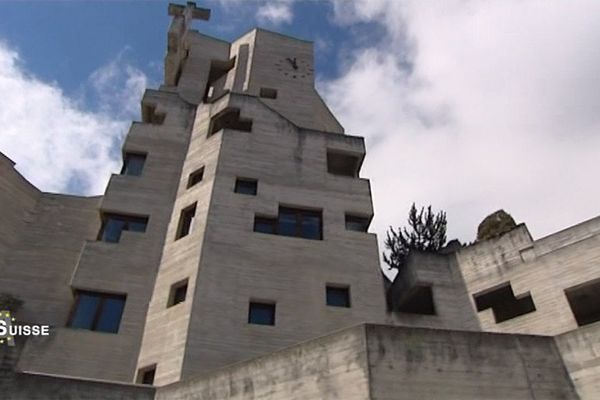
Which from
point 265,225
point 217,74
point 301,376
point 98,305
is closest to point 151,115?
point 217,74

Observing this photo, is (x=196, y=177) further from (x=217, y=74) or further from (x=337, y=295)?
(x=217, y=74)

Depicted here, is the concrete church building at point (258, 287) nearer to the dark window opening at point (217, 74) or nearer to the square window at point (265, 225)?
the square window at point (265, 225)

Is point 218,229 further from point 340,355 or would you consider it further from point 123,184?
point 340,355

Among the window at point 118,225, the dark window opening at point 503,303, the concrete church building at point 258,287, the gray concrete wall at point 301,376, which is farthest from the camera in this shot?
the window at point 118,225

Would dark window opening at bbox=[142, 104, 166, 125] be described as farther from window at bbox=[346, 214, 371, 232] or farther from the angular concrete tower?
window at bbox=[346, 214, 371, 232]

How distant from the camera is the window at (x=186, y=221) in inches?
806

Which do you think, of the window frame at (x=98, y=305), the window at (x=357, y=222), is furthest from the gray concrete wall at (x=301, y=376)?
the window at (x=357, y=222)

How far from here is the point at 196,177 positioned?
23.0 metres

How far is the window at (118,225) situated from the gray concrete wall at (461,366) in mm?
14013

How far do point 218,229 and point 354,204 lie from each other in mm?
6272

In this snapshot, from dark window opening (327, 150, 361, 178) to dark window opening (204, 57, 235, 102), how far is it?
11388 millimetres

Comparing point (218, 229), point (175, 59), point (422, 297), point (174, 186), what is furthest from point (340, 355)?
point (175, 59)

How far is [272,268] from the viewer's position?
61.0ft

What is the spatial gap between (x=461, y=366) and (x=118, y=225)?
52.9 feet
